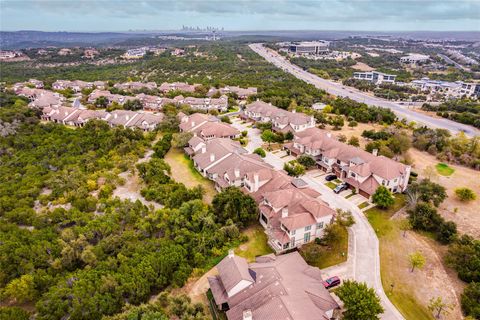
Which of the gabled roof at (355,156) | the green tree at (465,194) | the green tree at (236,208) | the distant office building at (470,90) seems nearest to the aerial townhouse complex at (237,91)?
the gabled roof at (355,156)

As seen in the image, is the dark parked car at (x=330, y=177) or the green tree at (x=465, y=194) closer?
the green tree at (x=465, y=194)

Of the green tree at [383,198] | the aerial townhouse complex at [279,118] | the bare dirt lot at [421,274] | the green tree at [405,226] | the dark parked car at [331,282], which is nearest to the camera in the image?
the bare dirt lot at [421,274]

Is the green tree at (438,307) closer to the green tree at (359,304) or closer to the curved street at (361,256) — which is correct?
the curved street at (361,256)

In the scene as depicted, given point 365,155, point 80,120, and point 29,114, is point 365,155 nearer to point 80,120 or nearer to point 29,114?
point 80,120

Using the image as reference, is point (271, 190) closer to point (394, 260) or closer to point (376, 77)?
point (394, 260)

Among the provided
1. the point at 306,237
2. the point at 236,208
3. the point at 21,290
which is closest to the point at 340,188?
the point at 306,237

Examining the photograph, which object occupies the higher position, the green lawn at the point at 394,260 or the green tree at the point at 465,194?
the green tree at the point at 465,194
